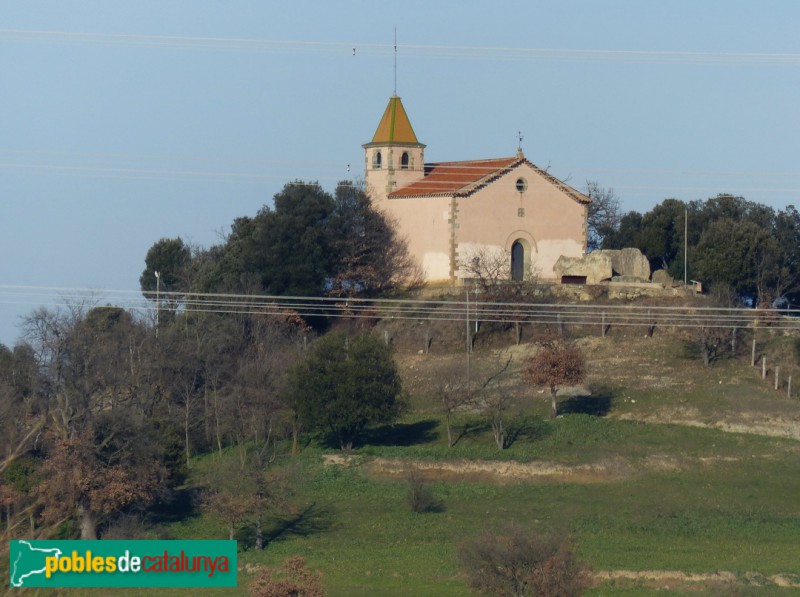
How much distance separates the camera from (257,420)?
173 feet

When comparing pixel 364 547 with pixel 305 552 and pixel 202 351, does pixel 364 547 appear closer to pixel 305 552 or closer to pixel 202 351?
pixel 305 552

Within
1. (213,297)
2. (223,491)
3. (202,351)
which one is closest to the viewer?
(223,491)

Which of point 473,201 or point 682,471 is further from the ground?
point 473,201

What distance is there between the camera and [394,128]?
223 feet

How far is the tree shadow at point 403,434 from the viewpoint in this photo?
51.8 meters

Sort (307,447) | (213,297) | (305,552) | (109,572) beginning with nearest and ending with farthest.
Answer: (109,572), (305,552), (307,447), (213,297)

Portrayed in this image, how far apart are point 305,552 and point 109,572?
42.5ft

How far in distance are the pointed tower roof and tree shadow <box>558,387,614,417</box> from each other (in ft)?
59.6

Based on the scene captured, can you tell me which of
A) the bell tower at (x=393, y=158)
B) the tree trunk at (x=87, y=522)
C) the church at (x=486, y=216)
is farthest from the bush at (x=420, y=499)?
the bell tower at (x=393, y=158)

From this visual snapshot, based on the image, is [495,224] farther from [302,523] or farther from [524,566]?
[524,566]

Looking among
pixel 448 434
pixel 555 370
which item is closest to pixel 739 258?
pixel 555 370

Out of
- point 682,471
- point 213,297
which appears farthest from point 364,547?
point 213,297

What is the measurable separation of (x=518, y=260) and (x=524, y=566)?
35054mm

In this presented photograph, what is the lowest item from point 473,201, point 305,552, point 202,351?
point 305,552
